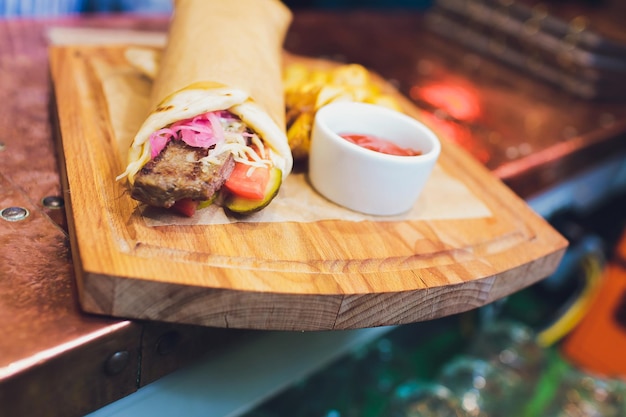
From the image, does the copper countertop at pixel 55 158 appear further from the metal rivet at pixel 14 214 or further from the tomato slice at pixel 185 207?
the tomato slice at pixel 185 207

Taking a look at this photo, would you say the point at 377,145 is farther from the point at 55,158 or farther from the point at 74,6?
the point at 74,6

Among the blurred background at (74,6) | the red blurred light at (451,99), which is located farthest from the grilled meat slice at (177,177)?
the blurred background at (74,6)

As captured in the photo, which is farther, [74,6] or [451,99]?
[74,6]

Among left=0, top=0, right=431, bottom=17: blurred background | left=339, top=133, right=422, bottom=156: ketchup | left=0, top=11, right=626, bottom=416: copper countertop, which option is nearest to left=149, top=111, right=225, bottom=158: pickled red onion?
left=0, top=11, right=626, bottom=416: copper countertop

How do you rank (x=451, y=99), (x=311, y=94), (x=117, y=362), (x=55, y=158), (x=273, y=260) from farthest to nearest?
(x=451, y=99)
(x=311, y=94)
(x=55, y=158)
(x=273, y=260)
(x=117, y=362)

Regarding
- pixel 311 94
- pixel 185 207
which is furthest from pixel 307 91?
pixel 185 207

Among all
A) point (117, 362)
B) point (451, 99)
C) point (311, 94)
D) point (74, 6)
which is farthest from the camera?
point (74, 6)

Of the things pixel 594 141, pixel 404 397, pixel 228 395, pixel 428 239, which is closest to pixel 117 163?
pixel 228 395
